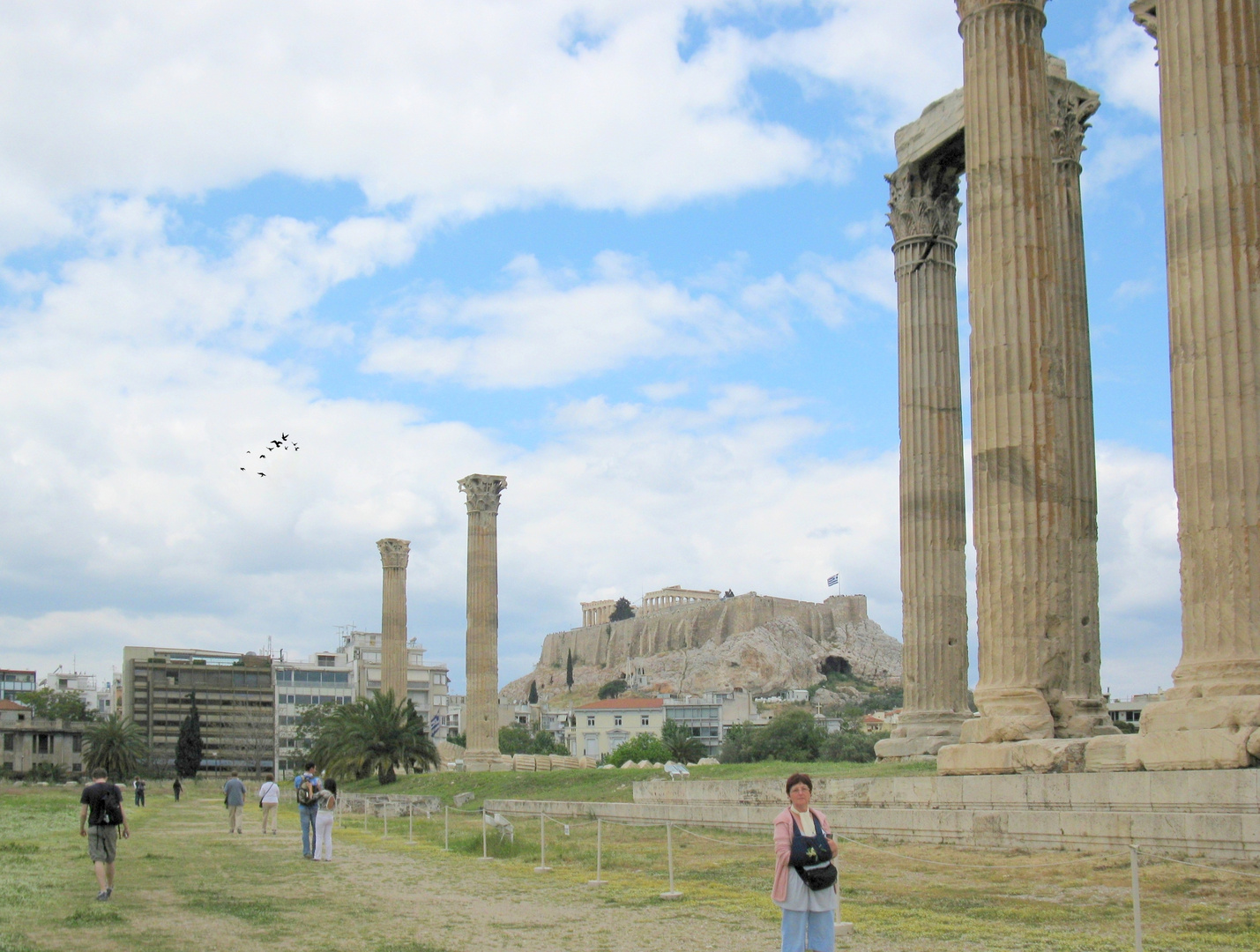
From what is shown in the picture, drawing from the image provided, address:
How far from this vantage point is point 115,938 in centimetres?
1149

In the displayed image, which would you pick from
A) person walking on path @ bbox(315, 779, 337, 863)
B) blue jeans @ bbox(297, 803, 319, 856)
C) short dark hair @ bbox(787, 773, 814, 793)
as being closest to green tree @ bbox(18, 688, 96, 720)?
blue jeans @ bbox(297, 803, 319, 856)

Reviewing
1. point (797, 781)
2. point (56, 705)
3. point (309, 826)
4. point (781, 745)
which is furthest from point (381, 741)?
point (56, 705)

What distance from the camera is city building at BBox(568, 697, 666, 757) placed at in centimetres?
13025

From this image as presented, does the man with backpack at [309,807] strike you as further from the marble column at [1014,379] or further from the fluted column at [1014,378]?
the fluted column at [1014,378]

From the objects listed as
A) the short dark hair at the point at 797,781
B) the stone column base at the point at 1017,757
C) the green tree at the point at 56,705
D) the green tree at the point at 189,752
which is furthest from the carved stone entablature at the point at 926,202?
the green tree at the point at 56,705

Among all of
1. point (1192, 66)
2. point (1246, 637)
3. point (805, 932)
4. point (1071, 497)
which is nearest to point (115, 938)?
→ point (805, 932)

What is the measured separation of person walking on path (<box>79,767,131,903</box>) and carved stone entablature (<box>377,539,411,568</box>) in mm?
45620

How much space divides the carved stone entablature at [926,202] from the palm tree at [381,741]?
3567 centimetres

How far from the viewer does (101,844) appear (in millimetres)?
15117

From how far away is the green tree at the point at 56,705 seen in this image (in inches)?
5143

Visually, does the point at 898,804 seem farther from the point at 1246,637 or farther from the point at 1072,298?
the point at 1072,298

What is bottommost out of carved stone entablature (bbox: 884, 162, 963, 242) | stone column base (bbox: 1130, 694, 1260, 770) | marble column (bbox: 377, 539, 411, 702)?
stone column base (bbox: 1130, 694, 1260, 770)

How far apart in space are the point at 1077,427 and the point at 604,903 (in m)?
11.9

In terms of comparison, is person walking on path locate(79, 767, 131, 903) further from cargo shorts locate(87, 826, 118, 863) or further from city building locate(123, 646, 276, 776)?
city building locate(123, 646, 276, 776)
